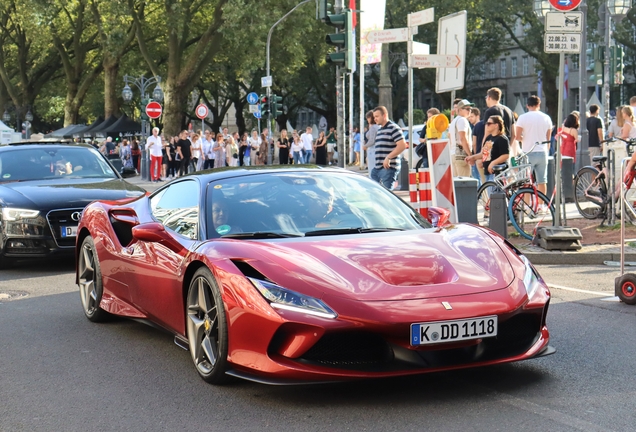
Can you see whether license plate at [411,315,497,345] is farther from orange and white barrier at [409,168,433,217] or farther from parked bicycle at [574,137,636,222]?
parked bicycle at [574,137,636,222]

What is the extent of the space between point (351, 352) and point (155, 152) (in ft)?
92.2

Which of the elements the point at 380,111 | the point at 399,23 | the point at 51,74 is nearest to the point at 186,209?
the point at 380,111

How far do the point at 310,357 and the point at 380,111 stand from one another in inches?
411

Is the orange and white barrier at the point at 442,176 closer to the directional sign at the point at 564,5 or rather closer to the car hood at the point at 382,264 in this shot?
the directional sign at the point at 564,5

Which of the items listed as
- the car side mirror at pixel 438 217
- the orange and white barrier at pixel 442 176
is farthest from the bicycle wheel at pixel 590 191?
the car side mirror at pixel 438 217

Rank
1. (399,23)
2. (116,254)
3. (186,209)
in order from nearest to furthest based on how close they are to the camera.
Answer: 1. (186,209)
2. (116,254)
3. (399,23)

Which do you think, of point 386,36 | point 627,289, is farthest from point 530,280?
point 386,36

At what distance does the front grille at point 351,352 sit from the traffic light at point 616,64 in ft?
81.8

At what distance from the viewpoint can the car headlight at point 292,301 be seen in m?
4.75

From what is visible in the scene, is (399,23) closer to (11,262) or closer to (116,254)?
(11,262)

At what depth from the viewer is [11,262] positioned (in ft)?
38.8

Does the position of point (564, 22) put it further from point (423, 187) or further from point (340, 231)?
point (340, 231)

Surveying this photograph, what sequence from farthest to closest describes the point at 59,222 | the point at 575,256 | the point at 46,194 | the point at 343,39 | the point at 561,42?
the point at 343,39, the point at 561,42, the point at 575,256, the point at 46,194, the point at 59,222

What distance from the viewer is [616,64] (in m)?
28.5
